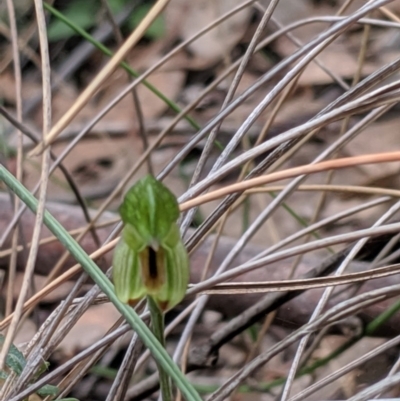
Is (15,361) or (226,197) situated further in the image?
(226,197)

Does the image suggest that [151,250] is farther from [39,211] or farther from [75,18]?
[75,18]

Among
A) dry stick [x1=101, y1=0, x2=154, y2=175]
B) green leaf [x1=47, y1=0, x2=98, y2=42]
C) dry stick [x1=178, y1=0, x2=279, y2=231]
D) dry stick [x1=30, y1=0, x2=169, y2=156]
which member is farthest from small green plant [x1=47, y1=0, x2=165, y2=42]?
dry stick [x1=30, y1=0, x2=169, y2=156]

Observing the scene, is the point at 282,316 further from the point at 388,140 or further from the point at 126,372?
the point at 388,140

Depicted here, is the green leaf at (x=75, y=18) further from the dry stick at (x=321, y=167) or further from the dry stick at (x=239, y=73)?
the dry stick at (x=321, y=167)

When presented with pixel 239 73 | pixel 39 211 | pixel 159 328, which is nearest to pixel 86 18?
pixel 239 73

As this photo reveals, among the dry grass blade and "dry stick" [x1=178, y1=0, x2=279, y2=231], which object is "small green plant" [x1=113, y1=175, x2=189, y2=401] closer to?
the dry grass blade

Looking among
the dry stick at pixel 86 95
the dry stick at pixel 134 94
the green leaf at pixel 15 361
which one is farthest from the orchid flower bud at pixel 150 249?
the dry stick at pixel 134 94

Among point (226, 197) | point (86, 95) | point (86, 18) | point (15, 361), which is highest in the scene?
point (86, 18)

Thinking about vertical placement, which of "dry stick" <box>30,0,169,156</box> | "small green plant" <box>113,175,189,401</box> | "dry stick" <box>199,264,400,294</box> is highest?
"dry stick" <box>30,0,169,156</box>

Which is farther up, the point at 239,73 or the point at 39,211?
the point at 239,73

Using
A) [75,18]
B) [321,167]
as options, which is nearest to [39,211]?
[321,167]

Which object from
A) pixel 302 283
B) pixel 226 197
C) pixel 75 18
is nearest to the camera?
pixel 302 283

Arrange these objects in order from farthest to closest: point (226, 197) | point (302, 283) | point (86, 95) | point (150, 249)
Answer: point (226, 197), point (302, 283), point (86, 95), point (150, 249)
